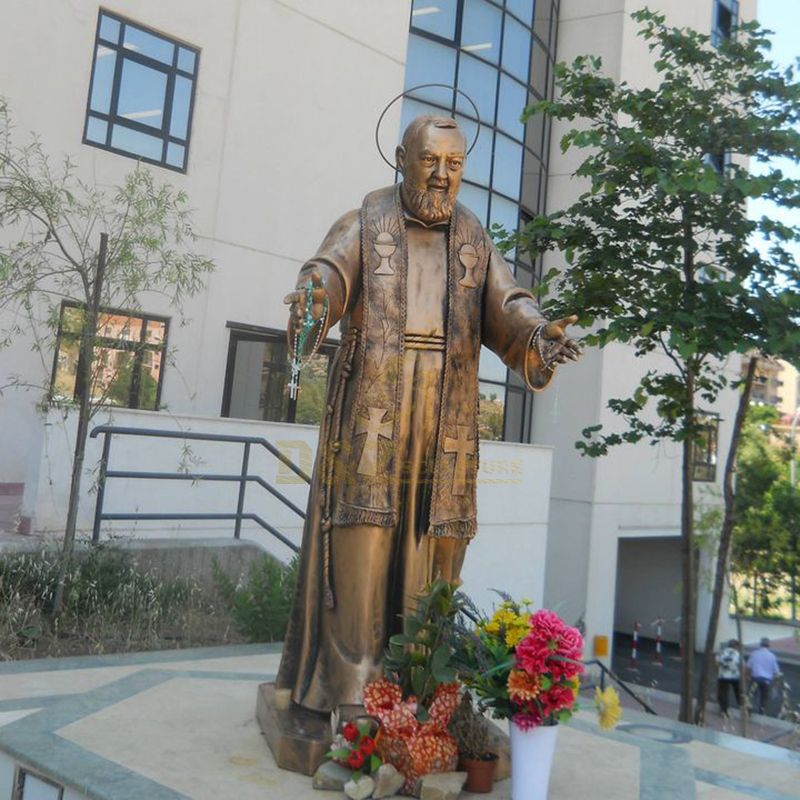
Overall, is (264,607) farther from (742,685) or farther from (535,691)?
(742,685)

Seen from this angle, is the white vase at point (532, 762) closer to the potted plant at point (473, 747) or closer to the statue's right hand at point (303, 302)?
the potted plant at point (473, 747)

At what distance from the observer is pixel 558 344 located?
140 inches

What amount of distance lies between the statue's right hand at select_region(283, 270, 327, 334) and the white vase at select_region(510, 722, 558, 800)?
169 cm

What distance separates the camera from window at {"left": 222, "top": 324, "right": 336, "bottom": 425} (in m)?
13.7

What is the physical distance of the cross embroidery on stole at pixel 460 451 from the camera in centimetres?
385

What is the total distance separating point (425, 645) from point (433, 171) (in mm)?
1968

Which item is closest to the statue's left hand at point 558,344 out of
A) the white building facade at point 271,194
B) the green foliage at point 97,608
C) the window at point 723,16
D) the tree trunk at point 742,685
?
the green foliage at point 97,608

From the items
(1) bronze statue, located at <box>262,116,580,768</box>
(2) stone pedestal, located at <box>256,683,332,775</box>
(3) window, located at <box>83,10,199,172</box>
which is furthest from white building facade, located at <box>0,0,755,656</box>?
(2) stone pedestal, located at <box>256,683,332,775</box>

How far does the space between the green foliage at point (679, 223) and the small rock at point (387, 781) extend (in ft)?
14.8

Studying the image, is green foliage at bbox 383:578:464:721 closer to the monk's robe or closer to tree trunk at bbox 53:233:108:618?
the monk's robe

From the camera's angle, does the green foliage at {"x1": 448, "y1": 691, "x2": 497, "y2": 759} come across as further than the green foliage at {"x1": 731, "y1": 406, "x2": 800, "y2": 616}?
No

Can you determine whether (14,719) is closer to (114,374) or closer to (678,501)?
(114,374)

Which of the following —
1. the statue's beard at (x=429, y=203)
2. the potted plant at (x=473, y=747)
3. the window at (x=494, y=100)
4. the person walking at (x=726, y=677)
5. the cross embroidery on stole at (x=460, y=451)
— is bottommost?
the person walking at (x=726, y=677)

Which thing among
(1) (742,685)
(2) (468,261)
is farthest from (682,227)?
(1) (742,685)
